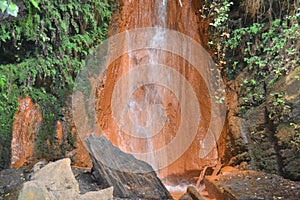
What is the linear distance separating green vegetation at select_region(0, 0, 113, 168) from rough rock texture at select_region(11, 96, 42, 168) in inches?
4.6

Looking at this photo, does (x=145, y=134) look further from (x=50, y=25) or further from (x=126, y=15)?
(x=50, y=25)

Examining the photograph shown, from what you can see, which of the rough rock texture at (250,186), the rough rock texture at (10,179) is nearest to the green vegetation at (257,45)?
the rough rock texture at (250,186)

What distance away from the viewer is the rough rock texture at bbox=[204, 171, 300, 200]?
445 cm

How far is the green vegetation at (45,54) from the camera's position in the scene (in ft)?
17.5

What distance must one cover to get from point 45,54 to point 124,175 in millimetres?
3117

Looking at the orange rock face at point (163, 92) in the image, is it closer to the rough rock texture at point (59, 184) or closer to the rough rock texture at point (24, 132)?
the rough rock texture at point (24, 132)

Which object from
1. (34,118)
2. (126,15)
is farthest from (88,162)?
(126,15)

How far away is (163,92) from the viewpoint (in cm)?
965

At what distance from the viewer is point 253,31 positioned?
6.14 m

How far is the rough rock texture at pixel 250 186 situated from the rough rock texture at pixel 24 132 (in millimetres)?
3605

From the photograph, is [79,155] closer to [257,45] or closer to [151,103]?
[151,103]

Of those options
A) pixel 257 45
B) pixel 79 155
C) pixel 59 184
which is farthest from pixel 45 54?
pixel 257 45

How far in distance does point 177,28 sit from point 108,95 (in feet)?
10.7

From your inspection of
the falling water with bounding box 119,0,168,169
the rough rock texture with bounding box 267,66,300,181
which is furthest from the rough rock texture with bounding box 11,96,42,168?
the rough rock texture with bounding box 267,66,300,181
